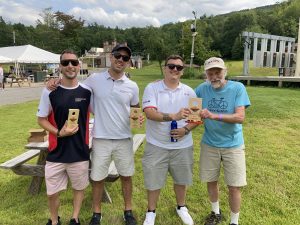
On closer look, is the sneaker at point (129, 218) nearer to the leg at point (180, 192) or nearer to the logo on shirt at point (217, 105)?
the leg at point (180, 192)

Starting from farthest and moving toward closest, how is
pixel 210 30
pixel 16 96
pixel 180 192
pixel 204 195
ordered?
pixel 210 30 → pixel 16 96 → pixel 204 195 → pixel 180 192

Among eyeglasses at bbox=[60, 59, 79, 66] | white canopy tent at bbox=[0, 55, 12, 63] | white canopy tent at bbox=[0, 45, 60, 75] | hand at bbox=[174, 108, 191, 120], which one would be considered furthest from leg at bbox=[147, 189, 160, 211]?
white canopy tent at bbox=[0, 45, 60, 75]

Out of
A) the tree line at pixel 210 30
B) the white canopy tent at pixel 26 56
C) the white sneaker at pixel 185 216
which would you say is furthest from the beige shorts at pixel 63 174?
the tree line at pixel 210 30

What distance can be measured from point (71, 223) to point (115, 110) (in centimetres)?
134

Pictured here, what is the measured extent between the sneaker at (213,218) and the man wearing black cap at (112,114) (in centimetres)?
117

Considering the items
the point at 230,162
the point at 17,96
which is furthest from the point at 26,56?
the point at 230,162

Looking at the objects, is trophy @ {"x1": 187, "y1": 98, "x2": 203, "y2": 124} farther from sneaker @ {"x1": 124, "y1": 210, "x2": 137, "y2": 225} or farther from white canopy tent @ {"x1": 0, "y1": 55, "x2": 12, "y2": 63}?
white canopy tent @ {"x1": 0, "y1": 55, "x2": 12, "y2": 63}

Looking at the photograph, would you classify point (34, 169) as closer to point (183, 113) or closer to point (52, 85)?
point (52, 85)

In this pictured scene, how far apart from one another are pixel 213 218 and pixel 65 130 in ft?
6.64

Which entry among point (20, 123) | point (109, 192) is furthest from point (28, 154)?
point (20, 123)

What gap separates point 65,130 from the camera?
128 inches

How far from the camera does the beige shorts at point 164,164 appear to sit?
3654 mm

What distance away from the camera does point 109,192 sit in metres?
4.78

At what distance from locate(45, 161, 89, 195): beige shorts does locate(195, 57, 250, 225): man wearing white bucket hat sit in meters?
1.37
